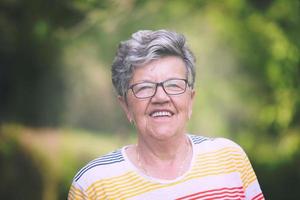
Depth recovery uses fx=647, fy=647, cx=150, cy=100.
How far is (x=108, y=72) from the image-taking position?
484 centimetres

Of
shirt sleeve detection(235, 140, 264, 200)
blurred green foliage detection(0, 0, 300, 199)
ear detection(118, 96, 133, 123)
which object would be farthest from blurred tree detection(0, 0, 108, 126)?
shirt sleeve detection(235, 140, 264, 200)

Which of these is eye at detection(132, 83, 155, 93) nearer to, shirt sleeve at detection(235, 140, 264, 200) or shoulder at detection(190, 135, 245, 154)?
shoulder at detection(190, 135, 245, 154)

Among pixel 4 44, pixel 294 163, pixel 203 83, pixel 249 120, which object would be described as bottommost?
pixel 294 163

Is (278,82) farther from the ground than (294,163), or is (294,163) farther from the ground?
(278,82)

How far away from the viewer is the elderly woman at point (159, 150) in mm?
1719

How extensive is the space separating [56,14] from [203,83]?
1219 mm

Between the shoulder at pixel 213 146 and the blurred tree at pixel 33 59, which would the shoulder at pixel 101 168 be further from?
the blurred tree at pixel 33 59

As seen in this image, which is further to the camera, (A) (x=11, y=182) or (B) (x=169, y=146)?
(A) (x=11, y=182)

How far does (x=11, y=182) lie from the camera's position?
4934mm

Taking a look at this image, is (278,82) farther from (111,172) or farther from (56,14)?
(111,172)

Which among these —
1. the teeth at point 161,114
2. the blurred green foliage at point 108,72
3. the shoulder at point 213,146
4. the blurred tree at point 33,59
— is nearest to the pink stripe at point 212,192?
the shoulder at point 213,146

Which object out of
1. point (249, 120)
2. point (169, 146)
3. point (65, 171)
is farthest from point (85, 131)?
point (169, 146)

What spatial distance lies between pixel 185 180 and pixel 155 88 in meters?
0.26

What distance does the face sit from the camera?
5.63ft
